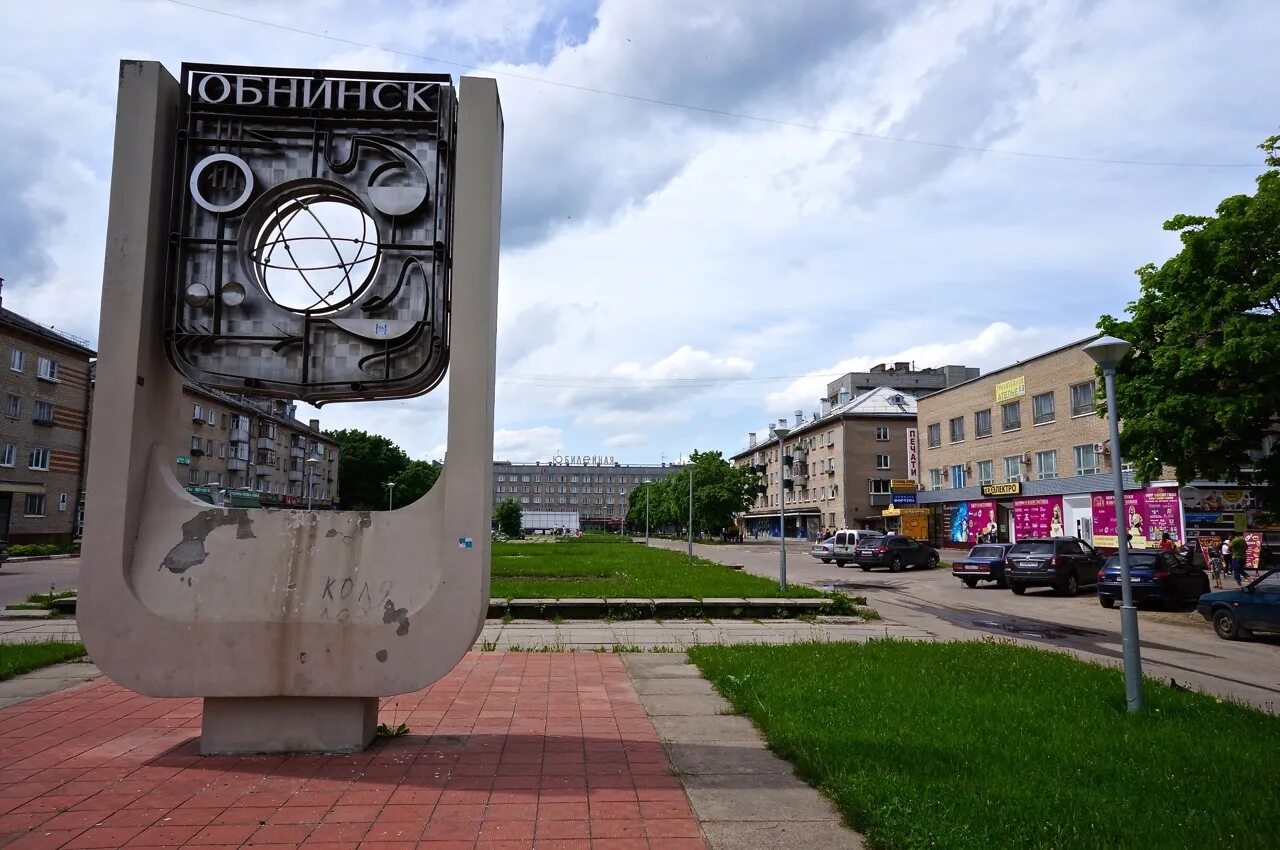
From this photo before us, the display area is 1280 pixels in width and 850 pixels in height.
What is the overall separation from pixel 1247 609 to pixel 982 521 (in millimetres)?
33884

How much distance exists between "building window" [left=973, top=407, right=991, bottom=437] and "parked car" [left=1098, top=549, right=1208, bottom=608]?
28.5 m

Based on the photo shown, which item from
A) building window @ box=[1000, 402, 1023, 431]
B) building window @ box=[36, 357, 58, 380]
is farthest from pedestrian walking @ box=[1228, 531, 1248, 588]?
building window @ box=[36, 357, 58, 380]

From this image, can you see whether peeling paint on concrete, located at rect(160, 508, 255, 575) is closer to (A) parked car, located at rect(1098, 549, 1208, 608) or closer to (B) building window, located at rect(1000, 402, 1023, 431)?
(A) parked car, located at rect(1098, 549, 1208, 608)

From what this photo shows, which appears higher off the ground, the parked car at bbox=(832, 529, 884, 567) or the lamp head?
the lamp head

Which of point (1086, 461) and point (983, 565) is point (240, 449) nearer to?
point (983, 565)

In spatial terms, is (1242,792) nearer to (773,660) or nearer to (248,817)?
(773,660)

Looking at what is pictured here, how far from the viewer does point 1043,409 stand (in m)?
41.8

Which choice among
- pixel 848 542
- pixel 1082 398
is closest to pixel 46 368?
pixel 848 542

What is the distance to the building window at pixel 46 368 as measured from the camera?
136 feet

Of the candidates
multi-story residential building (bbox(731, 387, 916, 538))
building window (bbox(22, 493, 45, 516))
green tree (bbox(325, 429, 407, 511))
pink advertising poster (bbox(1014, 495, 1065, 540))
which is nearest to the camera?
pink advertising poster (bbox(1014, 495, 1065, 540))

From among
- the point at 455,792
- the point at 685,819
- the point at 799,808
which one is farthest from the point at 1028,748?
the point at 455,792

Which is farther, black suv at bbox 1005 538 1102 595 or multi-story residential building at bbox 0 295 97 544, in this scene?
multi-story residential building at bbox 0 295 97 544

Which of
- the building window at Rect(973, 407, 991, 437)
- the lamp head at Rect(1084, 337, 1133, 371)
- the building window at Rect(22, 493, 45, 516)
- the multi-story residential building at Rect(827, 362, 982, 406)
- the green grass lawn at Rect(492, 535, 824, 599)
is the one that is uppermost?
the multi-story residential building at Rect(827, 362, 982, 406)

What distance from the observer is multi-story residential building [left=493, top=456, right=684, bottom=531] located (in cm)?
18612
